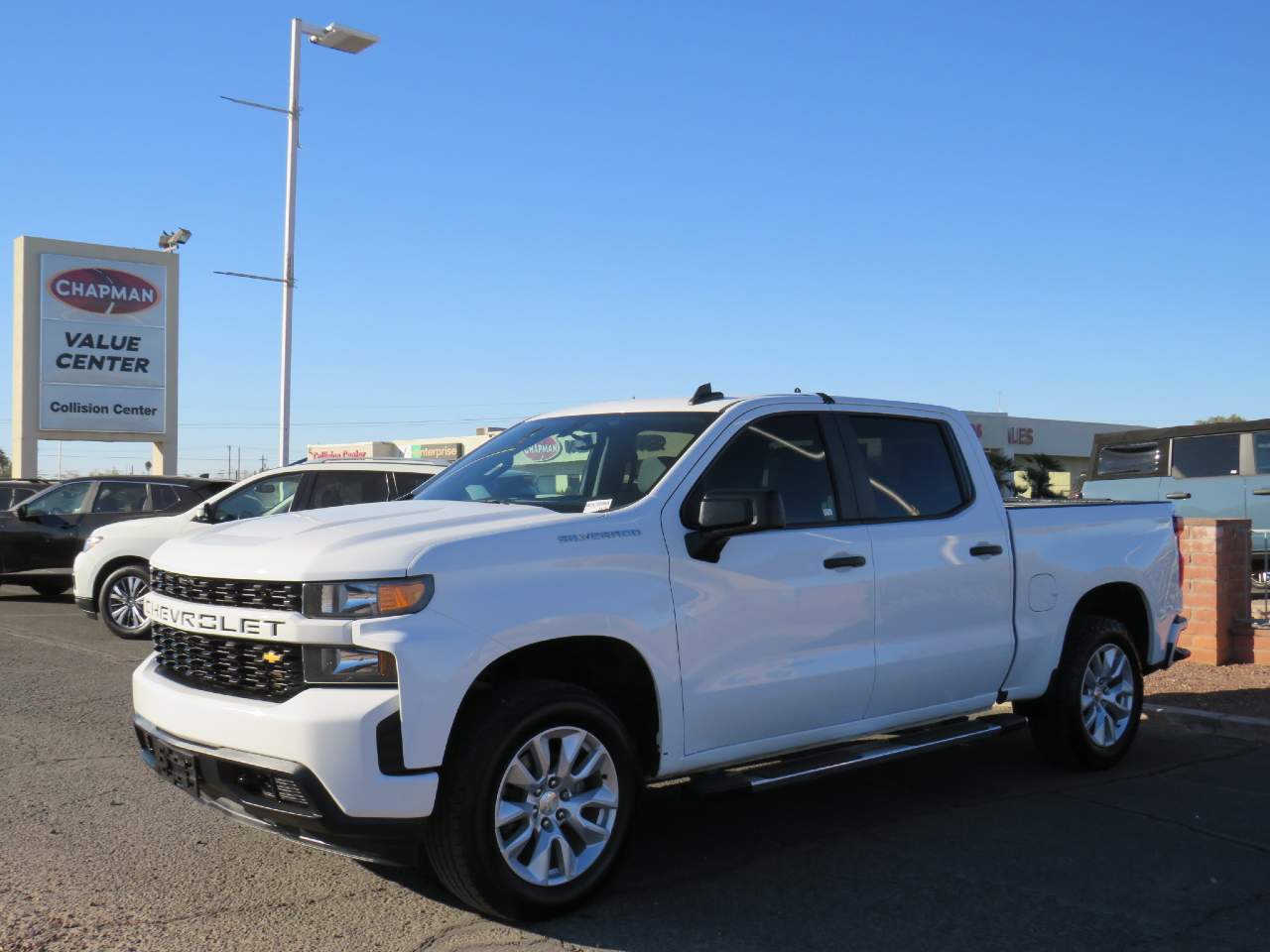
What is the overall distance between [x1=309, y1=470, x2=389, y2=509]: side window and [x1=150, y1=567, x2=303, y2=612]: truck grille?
6.44m

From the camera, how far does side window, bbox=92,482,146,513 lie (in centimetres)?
1542

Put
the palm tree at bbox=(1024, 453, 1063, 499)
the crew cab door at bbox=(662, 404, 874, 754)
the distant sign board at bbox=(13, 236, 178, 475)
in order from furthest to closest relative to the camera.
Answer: the palm tree at bbox=(1024, 453, 1063, 499)
the distant sign board at bbox=(13, 236, 178, 475)
the crew cab door at bbox=(662, 404, 874, 754)

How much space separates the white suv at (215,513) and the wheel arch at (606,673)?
6.29 metres

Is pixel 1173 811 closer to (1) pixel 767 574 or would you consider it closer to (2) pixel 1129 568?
(2) pixel 1129 568

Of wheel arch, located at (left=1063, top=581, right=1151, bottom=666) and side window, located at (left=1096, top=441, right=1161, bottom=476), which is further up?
side window, located at (left=1096, top=441, right=1161, bottom=476)

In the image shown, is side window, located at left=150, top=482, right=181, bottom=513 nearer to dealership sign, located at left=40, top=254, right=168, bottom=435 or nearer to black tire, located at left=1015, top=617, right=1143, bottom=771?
black tire, located at left=1015, top=617, right=1143, bottom=771

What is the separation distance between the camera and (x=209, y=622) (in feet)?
15.3

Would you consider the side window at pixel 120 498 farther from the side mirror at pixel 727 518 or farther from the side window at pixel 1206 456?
the side window at pixel 1206 456

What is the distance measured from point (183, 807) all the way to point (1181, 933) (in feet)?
14.5

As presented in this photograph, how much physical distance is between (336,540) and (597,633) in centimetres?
103

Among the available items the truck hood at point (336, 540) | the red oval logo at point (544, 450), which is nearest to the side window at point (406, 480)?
the red oval logo at point (544, 450)

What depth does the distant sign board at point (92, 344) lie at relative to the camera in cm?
2994

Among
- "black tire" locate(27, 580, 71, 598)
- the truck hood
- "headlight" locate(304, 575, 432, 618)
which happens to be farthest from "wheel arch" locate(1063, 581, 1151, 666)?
"black tire" locate(27, 580, 71, 598)

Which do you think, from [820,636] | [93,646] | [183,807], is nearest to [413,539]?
[820,636]
